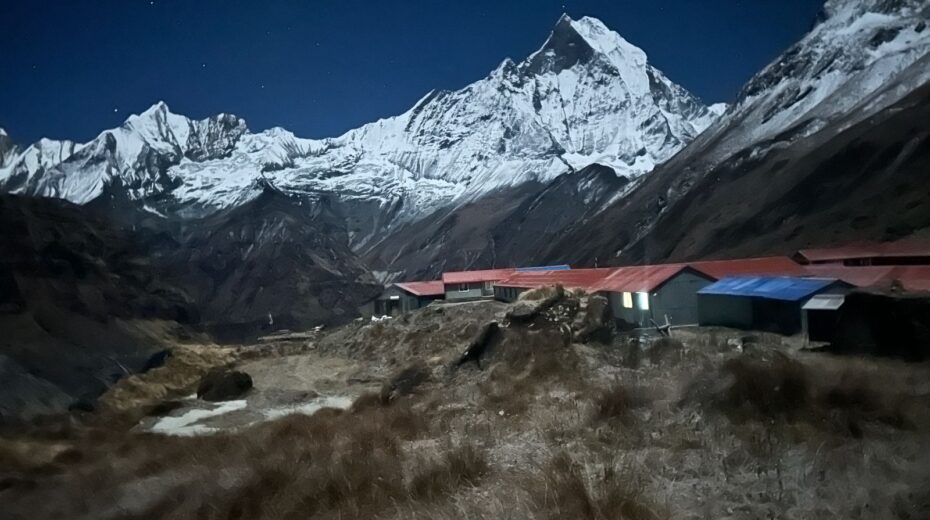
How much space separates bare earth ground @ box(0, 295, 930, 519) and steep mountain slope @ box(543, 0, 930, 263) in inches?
1500

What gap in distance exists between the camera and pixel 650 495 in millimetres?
4465

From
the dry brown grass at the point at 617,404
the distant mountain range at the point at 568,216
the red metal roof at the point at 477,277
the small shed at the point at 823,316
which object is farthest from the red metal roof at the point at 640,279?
the distant mountain range at the point at 568,216

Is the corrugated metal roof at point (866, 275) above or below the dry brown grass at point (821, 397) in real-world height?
above

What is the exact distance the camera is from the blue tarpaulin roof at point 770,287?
699 inches

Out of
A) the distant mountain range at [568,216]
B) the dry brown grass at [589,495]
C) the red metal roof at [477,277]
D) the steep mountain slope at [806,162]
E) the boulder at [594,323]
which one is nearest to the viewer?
the dry brown grass at [589,495]

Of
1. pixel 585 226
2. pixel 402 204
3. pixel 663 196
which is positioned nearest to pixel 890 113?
pixel 663 196

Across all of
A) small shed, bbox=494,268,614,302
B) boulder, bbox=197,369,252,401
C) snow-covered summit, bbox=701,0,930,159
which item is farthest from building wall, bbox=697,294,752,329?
snow-covered summit, bbox=701,0,930,159

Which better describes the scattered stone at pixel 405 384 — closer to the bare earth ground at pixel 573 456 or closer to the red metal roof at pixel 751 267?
the bare earth ground at pixel 573 456

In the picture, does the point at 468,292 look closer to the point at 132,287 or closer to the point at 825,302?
the point at 132,287

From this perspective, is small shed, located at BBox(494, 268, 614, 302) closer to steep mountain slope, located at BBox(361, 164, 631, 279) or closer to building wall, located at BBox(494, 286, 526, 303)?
building wall, located at BBox(494, 286, 526, 303)

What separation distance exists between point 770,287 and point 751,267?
750 cm

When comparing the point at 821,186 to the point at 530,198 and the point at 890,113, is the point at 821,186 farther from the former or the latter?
the point at 530,198

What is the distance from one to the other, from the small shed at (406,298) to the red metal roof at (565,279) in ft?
33.3

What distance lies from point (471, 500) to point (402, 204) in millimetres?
190761
